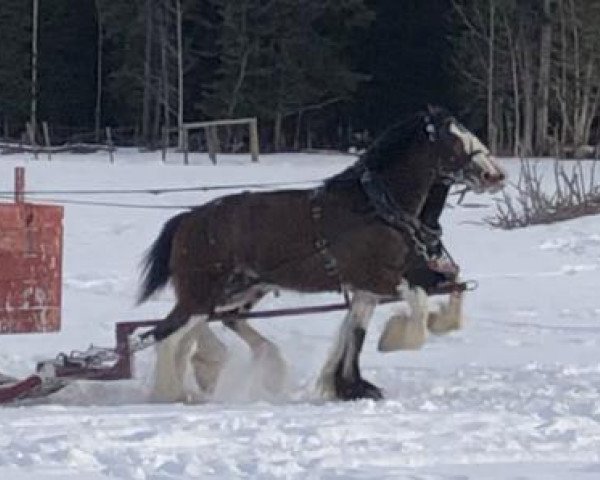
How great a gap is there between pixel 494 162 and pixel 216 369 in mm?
2006

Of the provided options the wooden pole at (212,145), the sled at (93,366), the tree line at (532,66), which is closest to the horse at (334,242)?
the sled at (93,366)

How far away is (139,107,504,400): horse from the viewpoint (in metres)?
8.95

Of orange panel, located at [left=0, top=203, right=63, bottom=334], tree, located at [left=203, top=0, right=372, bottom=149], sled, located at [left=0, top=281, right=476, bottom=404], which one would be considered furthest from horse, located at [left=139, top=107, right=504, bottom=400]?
tree, located at [left=203, top=0, right=372, bottom=149]

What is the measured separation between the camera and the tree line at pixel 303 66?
3941cm

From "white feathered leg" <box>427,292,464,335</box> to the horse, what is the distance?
381 millimetres

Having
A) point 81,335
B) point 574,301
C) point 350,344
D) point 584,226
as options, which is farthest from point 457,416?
point 584,226

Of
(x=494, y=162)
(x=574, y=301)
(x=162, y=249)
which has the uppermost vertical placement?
(x=494, y=162)

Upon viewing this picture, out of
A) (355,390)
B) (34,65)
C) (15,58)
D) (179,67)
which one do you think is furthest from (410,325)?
(15,58)

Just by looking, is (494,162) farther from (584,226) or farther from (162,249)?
(584,226)

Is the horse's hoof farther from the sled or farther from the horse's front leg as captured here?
the sled

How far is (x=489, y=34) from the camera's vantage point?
39.4m

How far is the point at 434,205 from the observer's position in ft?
31.1

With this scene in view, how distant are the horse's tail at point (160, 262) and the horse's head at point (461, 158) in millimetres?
1565

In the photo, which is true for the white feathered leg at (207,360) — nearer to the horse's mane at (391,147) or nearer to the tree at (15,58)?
the horse's mane at (391,147)
